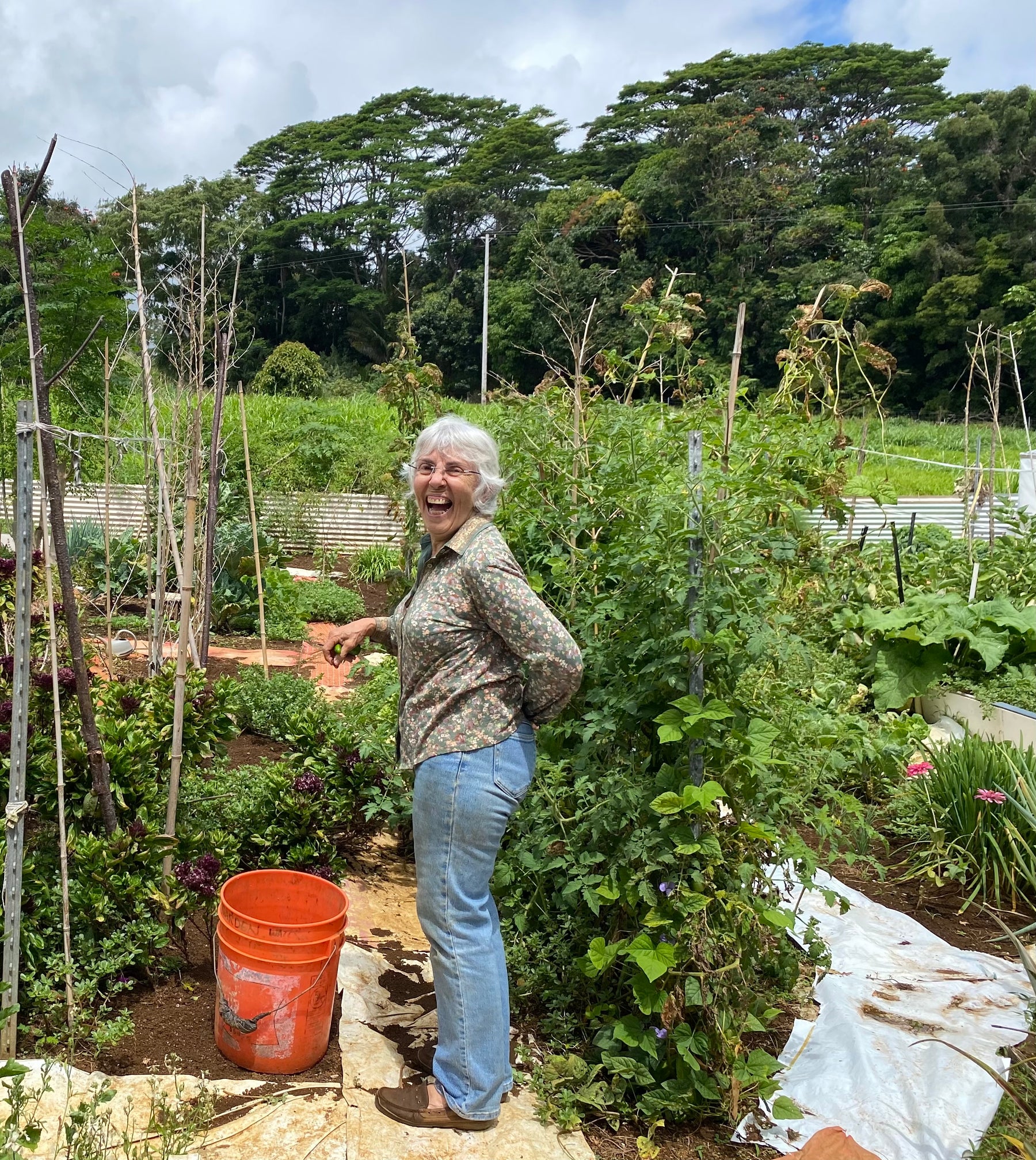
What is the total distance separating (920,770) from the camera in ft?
13.0

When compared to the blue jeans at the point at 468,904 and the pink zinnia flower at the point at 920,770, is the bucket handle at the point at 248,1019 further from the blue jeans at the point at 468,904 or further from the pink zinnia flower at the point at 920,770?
the pink zinnia flower at the point at 920,770

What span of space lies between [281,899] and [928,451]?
704 inches

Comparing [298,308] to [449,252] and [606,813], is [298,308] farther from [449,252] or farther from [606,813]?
[606,813]

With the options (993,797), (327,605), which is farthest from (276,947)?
(327,605)

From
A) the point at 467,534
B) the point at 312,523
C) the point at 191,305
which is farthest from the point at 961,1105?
the point at 312,523

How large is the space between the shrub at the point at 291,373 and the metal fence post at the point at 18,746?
61.6ft

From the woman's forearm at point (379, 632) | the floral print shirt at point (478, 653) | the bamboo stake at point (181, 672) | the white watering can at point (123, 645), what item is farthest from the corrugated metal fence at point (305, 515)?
the floral print shirt at point (478, 653)

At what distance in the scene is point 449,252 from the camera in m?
30.9

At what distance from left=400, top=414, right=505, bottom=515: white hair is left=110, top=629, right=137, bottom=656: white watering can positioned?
4009mm

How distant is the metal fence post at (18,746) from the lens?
79.8 inches

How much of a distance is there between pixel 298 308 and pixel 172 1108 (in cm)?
3268

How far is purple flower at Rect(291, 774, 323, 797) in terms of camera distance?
9.93 ft

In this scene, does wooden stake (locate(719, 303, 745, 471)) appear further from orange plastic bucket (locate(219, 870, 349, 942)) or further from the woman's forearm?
orange plastic bucket (locate(219, 870, 349, 942))

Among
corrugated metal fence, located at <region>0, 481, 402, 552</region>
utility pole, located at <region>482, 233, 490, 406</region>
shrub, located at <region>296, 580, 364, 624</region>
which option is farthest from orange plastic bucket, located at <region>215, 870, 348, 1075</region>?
corrugated metal fence, located at <region>0, 481, 402, 552</region>
